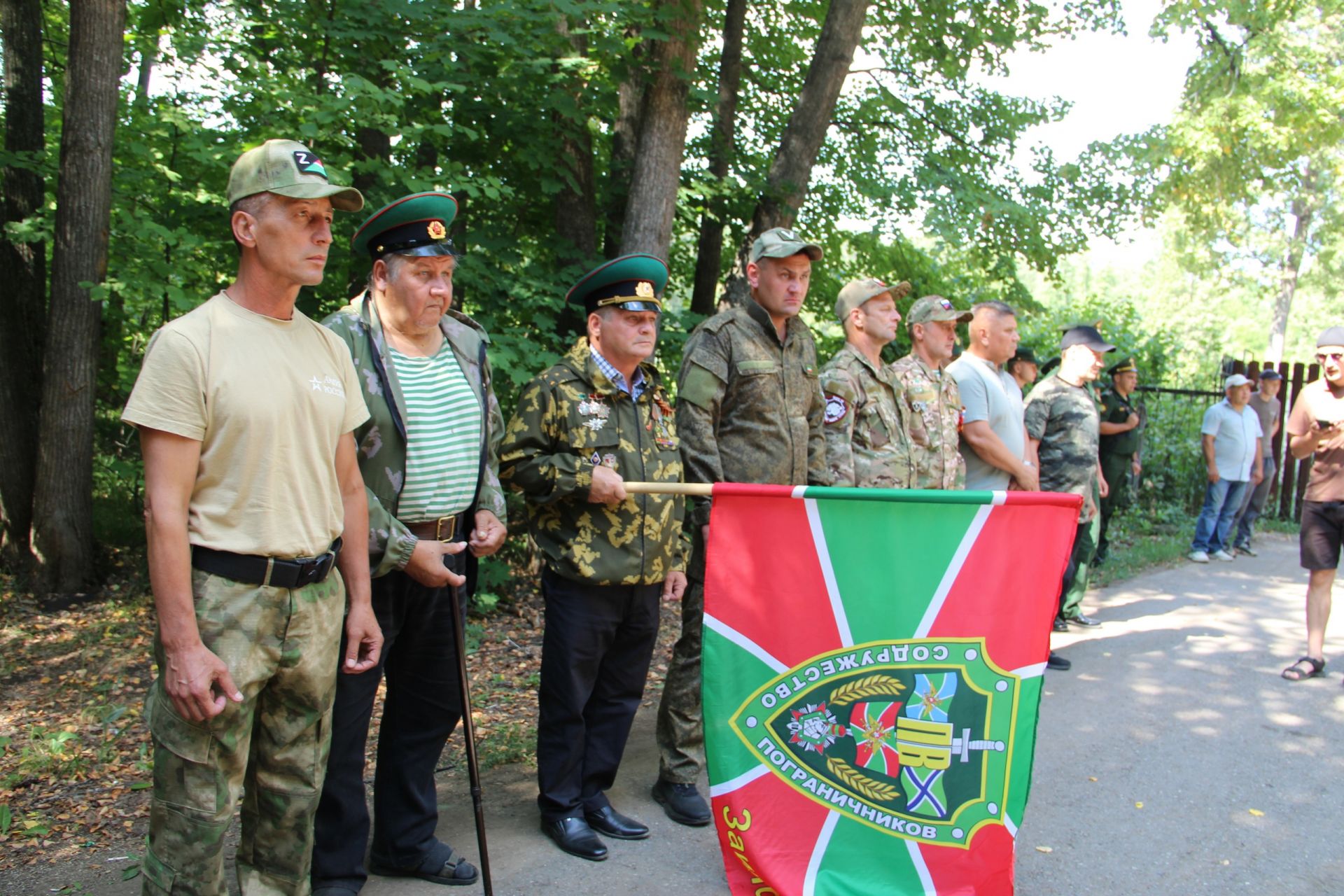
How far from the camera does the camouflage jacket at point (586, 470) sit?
3.74m

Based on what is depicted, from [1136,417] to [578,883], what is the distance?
8098 mm

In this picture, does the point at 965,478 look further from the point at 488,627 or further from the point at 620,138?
the point at 620,138

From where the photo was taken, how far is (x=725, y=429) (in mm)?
4414

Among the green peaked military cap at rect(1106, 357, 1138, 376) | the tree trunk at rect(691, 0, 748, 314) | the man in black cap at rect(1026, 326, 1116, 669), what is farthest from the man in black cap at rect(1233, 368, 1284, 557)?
the tree trunk at rect(691, 0, 748, 314)

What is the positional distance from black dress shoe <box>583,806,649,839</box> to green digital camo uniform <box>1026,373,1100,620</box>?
14.4 feet

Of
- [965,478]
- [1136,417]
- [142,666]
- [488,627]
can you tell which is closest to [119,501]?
[142,666]

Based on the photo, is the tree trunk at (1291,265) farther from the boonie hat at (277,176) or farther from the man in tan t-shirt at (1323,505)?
the boonie hat at (277,176)

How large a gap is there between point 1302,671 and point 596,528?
5.17 m

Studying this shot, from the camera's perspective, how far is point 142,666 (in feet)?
19.5

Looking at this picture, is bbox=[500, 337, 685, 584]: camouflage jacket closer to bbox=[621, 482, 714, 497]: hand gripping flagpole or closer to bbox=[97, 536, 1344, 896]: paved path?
bbox=[621, 482, 714, 497]: hand gripping flagpole

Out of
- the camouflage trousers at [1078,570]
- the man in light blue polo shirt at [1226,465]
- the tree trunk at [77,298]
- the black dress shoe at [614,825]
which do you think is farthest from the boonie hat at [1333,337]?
the tree trunk at [77,298]

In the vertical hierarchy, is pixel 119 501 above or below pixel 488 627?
above

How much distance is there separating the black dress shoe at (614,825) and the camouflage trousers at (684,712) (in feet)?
1.03

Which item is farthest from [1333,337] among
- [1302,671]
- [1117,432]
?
[1117,432]
